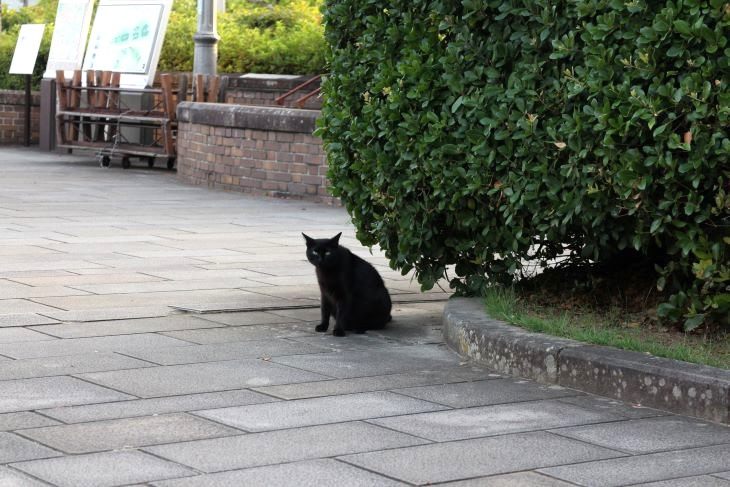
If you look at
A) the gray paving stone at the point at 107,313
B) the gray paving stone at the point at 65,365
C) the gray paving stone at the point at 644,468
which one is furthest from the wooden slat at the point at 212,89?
the gray paving stone at the point at 644,468

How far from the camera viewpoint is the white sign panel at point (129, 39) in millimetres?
20062

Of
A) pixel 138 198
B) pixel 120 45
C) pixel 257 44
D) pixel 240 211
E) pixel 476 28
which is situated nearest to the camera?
pixel 476 28

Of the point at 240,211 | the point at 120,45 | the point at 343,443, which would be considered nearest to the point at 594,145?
the point at 343,443

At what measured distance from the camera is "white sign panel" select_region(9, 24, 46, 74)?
23297mm

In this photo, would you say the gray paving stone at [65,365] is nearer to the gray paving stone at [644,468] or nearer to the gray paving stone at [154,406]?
the gray paving stone at [154,406]

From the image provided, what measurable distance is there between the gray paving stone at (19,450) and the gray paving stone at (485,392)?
1777mm

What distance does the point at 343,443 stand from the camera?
491 cm

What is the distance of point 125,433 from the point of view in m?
4.97

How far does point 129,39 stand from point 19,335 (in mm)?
14468

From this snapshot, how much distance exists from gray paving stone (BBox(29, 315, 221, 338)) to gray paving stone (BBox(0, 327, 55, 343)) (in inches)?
2.6

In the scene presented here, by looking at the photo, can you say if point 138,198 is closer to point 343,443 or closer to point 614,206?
point 614,206

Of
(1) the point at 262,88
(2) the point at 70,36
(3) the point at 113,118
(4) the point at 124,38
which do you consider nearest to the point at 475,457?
(1) the point at 262,88

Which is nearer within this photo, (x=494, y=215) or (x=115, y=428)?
(x=115, y=428)

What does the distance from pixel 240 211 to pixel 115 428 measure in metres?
8.84
